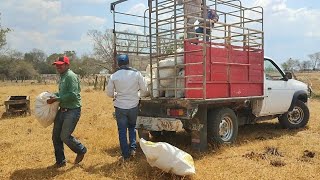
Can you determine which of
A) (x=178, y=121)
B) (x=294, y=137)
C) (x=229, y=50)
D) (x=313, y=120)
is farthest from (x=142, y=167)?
(x=313, y=120)

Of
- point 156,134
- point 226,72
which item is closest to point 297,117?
point 226,72

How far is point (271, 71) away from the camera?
29.5 feet

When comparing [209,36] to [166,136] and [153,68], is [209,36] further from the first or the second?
[166,136]

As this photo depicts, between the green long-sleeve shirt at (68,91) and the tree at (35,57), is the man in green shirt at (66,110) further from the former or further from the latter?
the tree at (35,57)

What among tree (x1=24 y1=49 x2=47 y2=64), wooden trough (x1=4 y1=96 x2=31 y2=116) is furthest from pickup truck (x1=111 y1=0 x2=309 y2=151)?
tree (x1=24 y1=49 x2=47 y2=64)

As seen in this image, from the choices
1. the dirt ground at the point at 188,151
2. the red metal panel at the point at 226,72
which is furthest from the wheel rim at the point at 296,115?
the red metal panel at the point at 226,72

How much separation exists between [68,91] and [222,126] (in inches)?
122

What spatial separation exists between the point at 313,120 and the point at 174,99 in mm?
6178

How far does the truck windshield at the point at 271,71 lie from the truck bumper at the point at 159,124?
123 inches

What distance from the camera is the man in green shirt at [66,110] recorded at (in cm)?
592

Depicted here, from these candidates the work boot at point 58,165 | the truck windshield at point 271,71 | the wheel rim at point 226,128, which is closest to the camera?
the work boot at point 58,165

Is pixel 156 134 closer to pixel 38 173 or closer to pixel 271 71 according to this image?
pixel 38 173

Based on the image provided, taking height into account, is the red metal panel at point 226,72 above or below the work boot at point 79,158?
above

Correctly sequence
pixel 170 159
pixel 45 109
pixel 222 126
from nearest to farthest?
pixel 170 159 < pixel 45 109 < pixel 222 126
